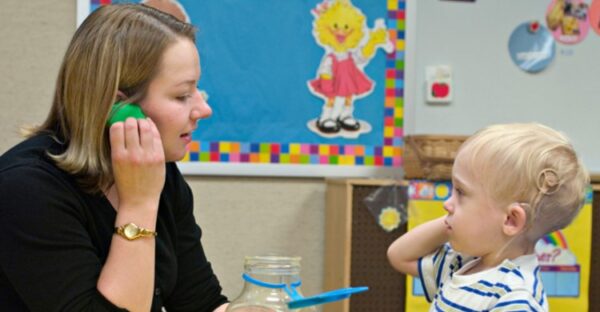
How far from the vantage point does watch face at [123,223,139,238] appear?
1094 millimetres

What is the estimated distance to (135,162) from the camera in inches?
43.9

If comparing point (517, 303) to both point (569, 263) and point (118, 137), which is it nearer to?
point (118, 137)

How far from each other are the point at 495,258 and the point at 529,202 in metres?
0.11

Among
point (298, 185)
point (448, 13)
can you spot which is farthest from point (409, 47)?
point (298, 185)

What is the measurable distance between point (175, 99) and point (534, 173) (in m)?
0.59

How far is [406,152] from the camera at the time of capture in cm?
242

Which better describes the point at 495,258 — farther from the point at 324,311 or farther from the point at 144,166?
the point at 324,311

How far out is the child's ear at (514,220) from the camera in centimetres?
110

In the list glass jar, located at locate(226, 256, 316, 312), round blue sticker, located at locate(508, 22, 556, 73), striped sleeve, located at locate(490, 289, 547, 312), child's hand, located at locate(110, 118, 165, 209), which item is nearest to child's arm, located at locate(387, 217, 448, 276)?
striped sleeve, located at locate(490, 289, 547, 312)

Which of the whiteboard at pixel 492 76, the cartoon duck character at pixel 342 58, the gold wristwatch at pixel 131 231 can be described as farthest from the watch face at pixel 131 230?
the whiteboard at pixel 492 76

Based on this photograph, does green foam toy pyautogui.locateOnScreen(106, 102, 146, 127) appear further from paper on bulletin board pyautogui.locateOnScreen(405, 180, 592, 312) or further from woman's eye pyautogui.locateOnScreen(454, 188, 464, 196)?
paper on bulletin board pyautogui.locateOnScreen(405, 180, 592, 312)

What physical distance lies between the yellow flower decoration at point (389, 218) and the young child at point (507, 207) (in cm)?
114

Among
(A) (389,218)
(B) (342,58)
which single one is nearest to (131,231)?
(A) (389,218)

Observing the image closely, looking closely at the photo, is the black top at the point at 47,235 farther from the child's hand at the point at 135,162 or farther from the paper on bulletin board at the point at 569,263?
the paper on bulletin board at the point at 569,263
